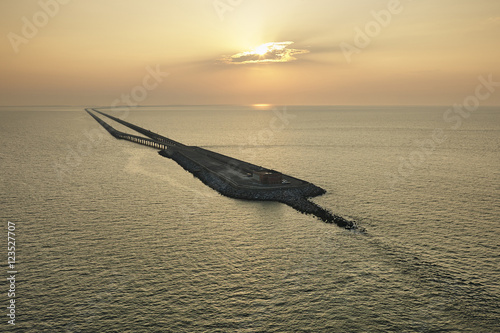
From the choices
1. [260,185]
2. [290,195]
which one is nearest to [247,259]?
[290,195]

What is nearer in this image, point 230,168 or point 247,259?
point 247,259

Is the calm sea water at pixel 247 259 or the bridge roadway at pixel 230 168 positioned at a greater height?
the bridge roadway at pixel 230 168

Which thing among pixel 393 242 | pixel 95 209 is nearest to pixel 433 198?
pixel 393 242

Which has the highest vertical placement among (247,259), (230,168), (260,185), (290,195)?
(230,168)

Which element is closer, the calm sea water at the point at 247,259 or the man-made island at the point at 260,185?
the calm sea water at the point at 247,259

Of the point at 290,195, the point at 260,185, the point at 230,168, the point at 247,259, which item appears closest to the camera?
the point at 247,259

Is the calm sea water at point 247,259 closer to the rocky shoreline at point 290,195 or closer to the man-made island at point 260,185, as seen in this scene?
the rocky shoreline at point 290,195

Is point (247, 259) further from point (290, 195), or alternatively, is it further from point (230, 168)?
A: point (230, 168)

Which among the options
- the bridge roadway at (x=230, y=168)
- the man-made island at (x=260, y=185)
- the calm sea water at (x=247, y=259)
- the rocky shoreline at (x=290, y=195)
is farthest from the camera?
the bridge roadway at (x=230, y=168)

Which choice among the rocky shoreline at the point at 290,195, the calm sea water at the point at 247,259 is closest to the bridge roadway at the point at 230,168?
the rocky shoreline at the point at 290,195

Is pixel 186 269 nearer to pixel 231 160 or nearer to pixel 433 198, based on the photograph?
pixel 433 198

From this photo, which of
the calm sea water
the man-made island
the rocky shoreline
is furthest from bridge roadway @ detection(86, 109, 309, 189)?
the calm sea water
